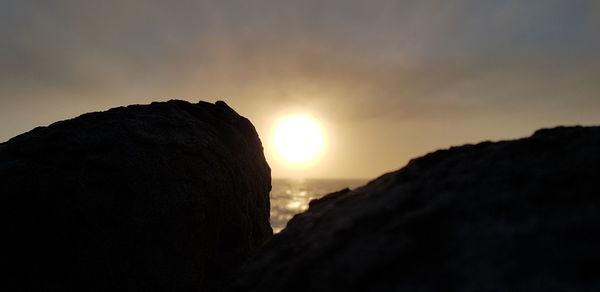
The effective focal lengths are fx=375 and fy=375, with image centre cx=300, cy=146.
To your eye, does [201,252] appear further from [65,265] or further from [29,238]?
[29,238]

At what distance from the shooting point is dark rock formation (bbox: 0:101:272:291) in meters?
4.43

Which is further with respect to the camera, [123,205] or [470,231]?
[123,205]

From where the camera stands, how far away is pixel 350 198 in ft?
14.0

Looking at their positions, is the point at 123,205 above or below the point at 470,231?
above

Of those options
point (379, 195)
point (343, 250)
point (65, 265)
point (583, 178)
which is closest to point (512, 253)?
point (583, 178)

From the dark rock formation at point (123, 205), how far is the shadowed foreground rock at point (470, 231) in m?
1.67

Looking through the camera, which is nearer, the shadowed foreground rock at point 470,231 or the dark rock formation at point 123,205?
the shadowed foreground rock at point 470,231

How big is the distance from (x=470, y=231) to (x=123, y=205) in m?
4.14

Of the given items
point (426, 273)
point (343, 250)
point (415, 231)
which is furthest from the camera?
point (343, 250)

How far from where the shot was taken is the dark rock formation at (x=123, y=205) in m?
4.43

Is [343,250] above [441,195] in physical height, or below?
below

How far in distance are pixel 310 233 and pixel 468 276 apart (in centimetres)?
178

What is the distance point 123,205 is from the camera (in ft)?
15.9

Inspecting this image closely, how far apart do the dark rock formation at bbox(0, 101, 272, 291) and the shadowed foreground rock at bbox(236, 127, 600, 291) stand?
167 cm
